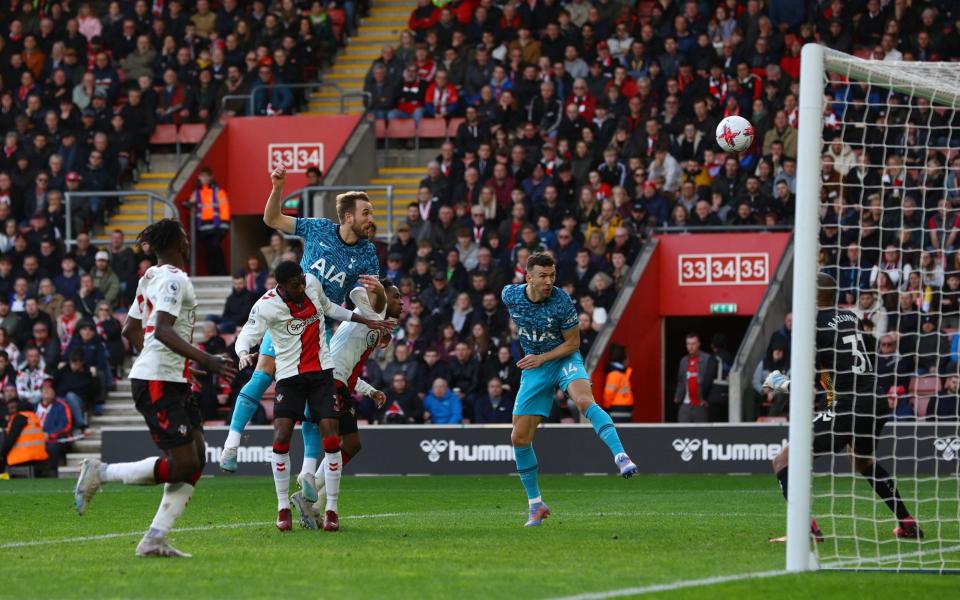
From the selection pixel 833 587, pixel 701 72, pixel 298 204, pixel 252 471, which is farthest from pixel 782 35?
pixel 833 587

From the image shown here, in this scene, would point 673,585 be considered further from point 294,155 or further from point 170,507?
point 294,155

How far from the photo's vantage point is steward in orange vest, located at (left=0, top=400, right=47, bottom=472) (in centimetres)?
2286

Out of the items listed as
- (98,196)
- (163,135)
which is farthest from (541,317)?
(163,135)

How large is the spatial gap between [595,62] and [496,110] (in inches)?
78.1

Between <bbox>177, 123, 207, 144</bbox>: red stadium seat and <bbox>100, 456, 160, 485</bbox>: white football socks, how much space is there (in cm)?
2102

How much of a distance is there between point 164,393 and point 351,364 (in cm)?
320

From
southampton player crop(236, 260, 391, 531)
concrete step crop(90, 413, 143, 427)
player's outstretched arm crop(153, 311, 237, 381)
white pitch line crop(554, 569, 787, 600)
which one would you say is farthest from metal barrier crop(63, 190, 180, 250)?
white pitch line crop(554, 569, 787, 600)

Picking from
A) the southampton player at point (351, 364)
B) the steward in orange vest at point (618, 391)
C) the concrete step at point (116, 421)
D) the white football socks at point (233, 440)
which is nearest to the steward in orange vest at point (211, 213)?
the concrete step at point (116, 421)

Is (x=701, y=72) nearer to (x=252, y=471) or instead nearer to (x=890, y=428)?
(x=890, y=428)

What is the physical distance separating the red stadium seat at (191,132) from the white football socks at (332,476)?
1961cm

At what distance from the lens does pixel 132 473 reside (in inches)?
384

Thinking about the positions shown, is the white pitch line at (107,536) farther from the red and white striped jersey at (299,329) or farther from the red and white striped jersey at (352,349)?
the red and white striped jersey at (299,329)

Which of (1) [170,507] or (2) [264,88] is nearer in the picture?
(1) [170,507]

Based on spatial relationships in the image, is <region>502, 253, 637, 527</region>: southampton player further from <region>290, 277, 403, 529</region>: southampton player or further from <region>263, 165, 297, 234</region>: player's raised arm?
<region>263, 165, 297, 234</region>: player's raised arm
